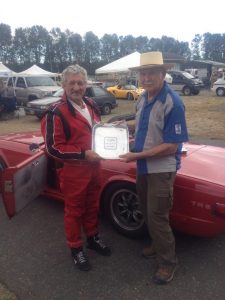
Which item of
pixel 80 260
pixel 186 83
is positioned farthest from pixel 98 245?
pixel 186 83

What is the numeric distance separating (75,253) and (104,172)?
91 cm

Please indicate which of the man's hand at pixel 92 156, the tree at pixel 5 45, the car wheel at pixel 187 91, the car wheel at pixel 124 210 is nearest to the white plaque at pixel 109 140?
the man's hand at pixel 92 156

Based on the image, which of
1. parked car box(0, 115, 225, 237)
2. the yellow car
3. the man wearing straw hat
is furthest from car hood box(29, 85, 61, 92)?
the man wearing straw hat

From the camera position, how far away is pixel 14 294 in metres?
2.80

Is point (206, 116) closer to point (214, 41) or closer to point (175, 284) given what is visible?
point (175, 284)

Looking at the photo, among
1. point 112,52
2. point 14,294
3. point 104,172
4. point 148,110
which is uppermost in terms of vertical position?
point 112,52

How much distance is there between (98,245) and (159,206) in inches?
37.4

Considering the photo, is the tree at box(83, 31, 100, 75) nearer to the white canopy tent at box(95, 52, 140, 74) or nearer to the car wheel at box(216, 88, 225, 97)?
the white canopy tent at box(95, 52, 140, 74)

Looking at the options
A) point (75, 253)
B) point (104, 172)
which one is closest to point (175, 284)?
point (75, 253)

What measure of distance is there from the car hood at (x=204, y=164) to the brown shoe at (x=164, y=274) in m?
0.86

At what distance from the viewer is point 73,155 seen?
2.84 m

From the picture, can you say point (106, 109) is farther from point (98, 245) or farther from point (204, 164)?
point (98, 245)

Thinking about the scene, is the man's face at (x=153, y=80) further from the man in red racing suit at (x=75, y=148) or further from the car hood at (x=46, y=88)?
the car hood at (x=46, y=88)

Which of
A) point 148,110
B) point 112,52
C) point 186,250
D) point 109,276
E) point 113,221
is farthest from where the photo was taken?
point 112,52
